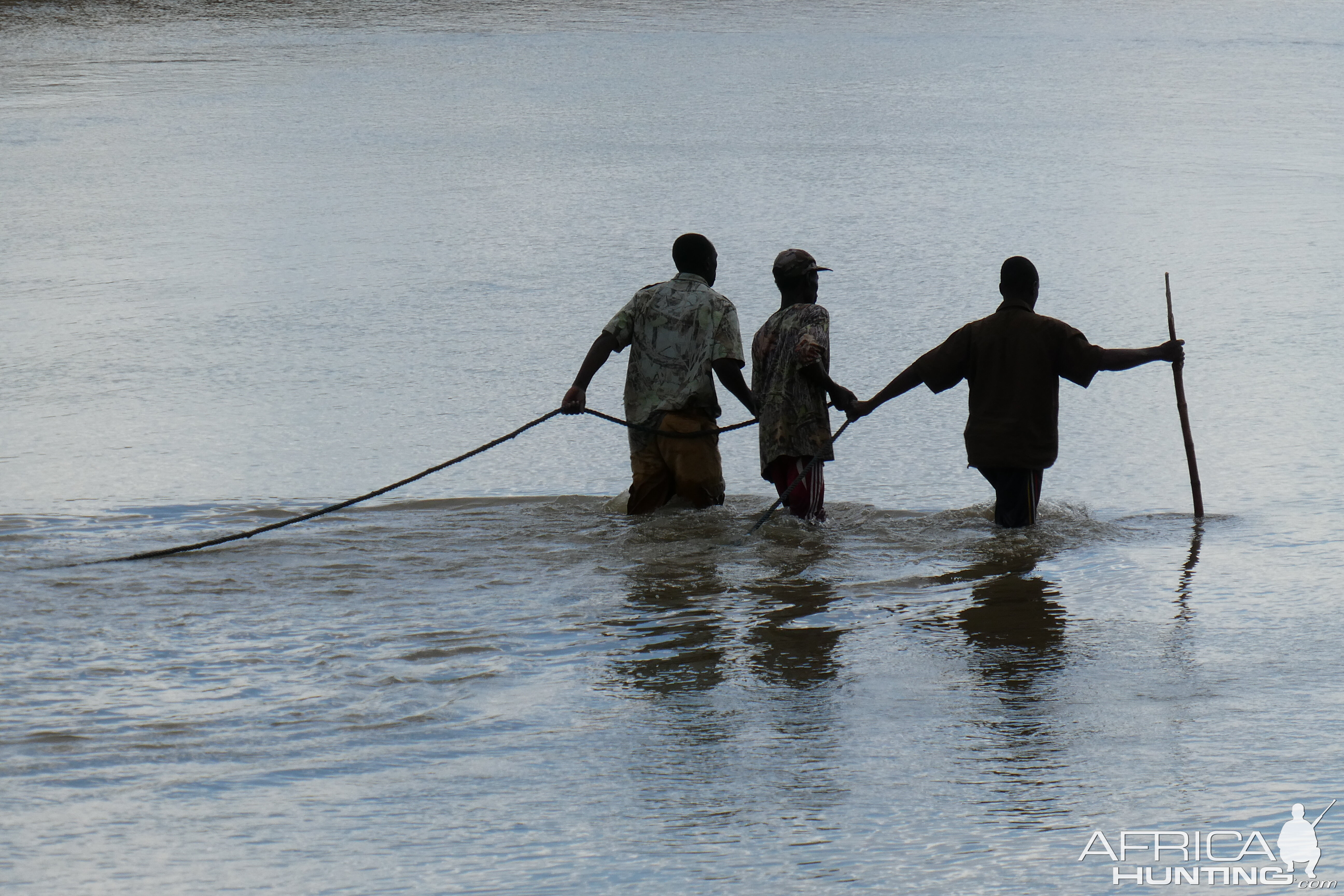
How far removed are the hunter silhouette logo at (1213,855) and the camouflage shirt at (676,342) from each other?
3515 millimetres

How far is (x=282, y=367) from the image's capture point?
1032 cm

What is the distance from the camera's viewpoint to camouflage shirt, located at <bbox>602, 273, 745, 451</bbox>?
712 cm

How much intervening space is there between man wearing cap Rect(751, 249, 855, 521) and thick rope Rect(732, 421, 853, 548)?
0.6 inches

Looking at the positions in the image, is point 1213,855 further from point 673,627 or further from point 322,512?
point 322,512

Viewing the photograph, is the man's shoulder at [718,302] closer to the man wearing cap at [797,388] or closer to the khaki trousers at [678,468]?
the man wearing cap at [797,388]

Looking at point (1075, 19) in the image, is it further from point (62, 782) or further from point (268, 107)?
point (62, 782)

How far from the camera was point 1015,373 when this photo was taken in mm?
6770

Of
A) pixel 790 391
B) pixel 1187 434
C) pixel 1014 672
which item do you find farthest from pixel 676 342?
pixel 1014 672

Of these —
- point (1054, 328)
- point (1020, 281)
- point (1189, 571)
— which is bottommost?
point (1189, 571)

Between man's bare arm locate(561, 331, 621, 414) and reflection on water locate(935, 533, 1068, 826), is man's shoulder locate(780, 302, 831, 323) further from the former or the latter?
reflection on water locate(935, 533, 1068, 826)

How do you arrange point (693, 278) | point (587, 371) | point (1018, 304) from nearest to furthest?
point (1018, 304) < point (587, 371) < point (693, 278)

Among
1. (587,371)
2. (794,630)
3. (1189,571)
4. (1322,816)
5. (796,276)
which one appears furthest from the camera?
(587,371)

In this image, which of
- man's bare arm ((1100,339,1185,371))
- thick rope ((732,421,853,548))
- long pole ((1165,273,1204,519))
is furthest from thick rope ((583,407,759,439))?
long pole ((1165,273,1204,519))

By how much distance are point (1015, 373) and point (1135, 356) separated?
46 cm
